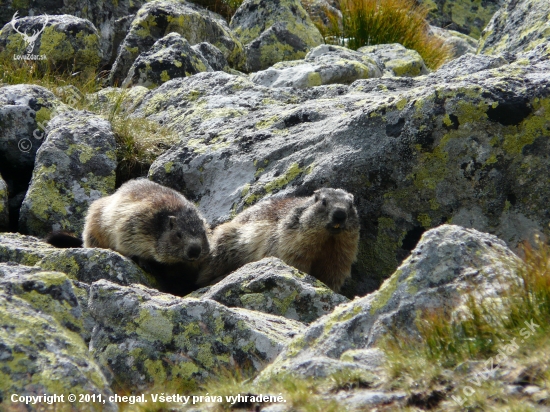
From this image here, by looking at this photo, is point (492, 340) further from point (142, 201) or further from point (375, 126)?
point (142, 201)

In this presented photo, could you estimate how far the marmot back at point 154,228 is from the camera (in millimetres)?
8523

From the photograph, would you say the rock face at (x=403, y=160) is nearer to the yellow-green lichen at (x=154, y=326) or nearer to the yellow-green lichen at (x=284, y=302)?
the yellow-green lichen at (x=284, y=302)

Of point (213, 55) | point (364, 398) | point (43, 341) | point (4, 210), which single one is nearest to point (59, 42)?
point (213, 55)

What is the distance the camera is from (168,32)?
14.9 meters

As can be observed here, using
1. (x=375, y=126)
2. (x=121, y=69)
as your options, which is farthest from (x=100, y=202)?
(x=121, y=69)

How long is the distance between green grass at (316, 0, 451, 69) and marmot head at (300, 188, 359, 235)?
9472 millimetres

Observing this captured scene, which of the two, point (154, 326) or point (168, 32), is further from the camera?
point (168, 32)

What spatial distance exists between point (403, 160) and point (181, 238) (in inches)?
101

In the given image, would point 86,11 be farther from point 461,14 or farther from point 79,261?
point 461,14

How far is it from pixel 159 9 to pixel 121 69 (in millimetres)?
1498

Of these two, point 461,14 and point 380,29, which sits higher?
point 461,14

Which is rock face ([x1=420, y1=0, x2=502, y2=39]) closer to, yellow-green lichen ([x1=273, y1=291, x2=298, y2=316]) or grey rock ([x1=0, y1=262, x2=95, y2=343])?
yellow-green lichen ([x1=273, y1=291, x2=298, y2=316])

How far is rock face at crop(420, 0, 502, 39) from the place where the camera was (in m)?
22.6

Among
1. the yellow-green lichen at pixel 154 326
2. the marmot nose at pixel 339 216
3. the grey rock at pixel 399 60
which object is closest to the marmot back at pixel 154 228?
the marmot nose at pixel 339 216
